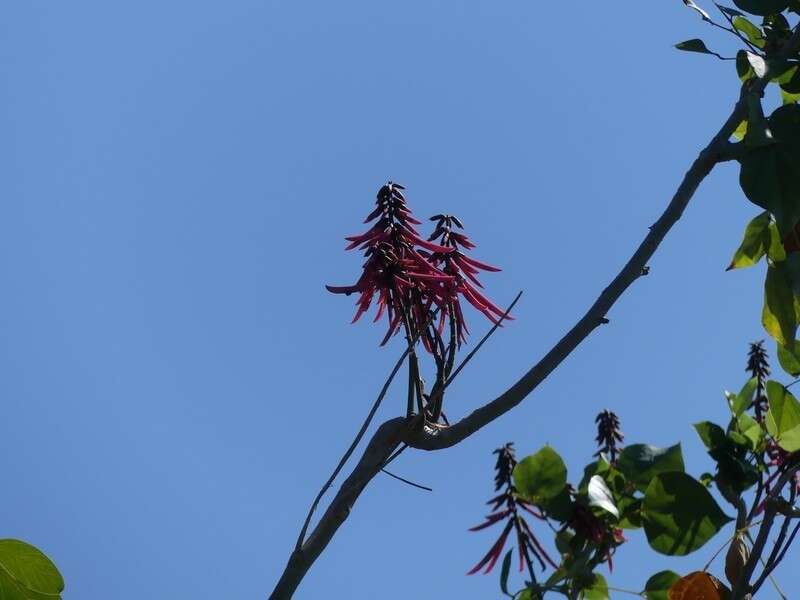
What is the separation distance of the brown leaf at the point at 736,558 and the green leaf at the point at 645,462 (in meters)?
0.09

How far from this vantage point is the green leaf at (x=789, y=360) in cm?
114

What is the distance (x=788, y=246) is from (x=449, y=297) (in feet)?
1.22

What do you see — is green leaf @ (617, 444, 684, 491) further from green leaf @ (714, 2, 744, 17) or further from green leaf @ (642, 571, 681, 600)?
green leaf @ (714, 2, 744, 17)

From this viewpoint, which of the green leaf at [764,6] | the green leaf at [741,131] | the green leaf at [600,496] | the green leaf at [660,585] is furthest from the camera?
the green leaf at [741,131]

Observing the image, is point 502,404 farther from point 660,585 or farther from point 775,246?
point 775,246

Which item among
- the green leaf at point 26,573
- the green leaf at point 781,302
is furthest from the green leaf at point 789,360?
the green leaf at point 26,573

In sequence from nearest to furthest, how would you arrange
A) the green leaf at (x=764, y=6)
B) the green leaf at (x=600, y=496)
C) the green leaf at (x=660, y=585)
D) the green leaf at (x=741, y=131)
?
1. the green leaf at (x=600, y=496)
2. the green leaf at (x=660, y=585)
3. the green leaf at (x=764, y=6)
4. the green leaf at (x=741, y=131)

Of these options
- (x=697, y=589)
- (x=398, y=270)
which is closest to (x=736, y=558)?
(x=697, y=589)

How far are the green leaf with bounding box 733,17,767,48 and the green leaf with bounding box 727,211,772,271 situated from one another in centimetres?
21

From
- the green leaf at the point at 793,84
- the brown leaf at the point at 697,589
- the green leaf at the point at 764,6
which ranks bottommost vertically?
the brown leaf at the point at 697,589

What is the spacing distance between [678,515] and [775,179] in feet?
1.08

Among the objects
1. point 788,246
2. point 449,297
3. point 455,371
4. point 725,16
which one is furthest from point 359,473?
point 725,16

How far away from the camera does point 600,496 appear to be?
0.88m

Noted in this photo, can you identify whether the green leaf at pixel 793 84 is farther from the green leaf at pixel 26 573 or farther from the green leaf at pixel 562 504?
the green leaf at pixel 26 573
